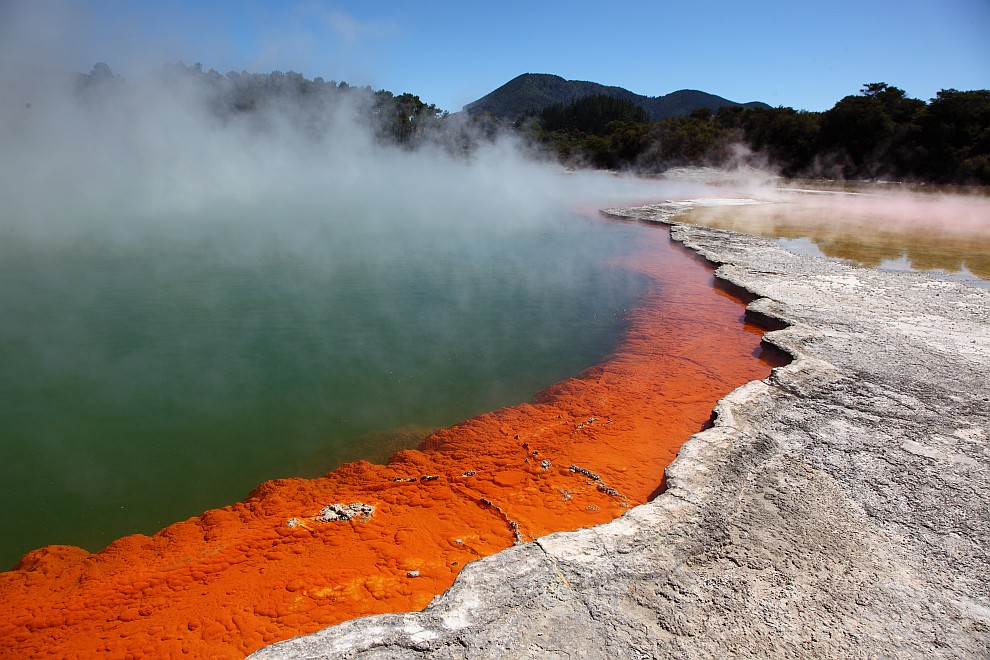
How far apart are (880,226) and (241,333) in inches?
490

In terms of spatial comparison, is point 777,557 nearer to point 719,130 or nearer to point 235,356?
point 235,356

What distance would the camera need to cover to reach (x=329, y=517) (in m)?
2.69

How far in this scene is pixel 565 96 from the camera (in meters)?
112

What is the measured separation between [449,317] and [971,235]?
11.1 metres

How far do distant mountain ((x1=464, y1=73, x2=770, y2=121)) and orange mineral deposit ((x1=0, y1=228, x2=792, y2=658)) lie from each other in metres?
101

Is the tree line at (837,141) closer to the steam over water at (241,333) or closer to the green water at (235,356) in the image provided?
the steam over water at (241,333)

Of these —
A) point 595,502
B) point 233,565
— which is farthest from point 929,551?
point 233,565

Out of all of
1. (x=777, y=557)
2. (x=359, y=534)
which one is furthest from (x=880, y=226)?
(x=359, y=534)

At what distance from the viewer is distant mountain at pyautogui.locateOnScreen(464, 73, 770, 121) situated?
10194cm

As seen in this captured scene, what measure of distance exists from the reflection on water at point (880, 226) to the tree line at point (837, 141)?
158 inches

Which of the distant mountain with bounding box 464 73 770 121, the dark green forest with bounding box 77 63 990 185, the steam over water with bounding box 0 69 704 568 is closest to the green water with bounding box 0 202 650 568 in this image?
the steam over water with bounding box 0 69 704 568

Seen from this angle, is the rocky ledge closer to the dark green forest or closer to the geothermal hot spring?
the geothermal hot spring

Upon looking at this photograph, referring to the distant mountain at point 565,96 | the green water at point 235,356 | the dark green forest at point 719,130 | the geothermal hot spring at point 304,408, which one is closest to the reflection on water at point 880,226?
the geothermal hot spring at point 304,408

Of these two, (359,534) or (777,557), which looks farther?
(359,534)
